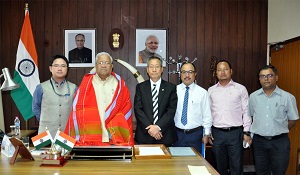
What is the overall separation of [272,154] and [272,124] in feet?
1.05

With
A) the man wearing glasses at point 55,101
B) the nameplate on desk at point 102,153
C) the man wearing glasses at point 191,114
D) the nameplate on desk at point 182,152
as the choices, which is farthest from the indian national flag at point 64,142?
the man wearing glasses at point 191,114

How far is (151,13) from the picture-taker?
4422 mm

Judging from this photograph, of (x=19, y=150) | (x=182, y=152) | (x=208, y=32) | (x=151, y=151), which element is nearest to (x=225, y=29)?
(x=208, y=32)

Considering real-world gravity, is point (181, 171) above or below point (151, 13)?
below

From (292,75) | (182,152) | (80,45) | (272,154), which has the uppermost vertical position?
(80,45)

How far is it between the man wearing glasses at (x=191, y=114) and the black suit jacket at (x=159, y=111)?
0.14m

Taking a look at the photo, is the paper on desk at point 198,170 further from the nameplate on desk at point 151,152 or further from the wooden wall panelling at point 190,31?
the wooden wall panelling at point 190,31

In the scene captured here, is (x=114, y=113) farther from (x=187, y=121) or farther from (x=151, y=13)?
(x=151, y=13)

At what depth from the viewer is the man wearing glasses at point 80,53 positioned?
4.41 m

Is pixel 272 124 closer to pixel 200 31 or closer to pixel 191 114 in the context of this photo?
pixel 191 114

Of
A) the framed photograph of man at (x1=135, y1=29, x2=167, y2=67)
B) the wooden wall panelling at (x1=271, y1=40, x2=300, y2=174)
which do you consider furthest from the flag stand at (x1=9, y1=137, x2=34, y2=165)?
the wooden wall panelling at (x1=271, y1=40, x2=300, y2=174)

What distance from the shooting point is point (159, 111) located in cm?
279

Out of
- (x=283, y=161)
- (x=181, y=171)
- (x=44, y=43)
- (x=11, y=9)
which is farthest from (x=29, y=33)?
(x=283, y=161)

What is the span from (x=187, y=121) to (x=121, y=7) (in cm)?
234
